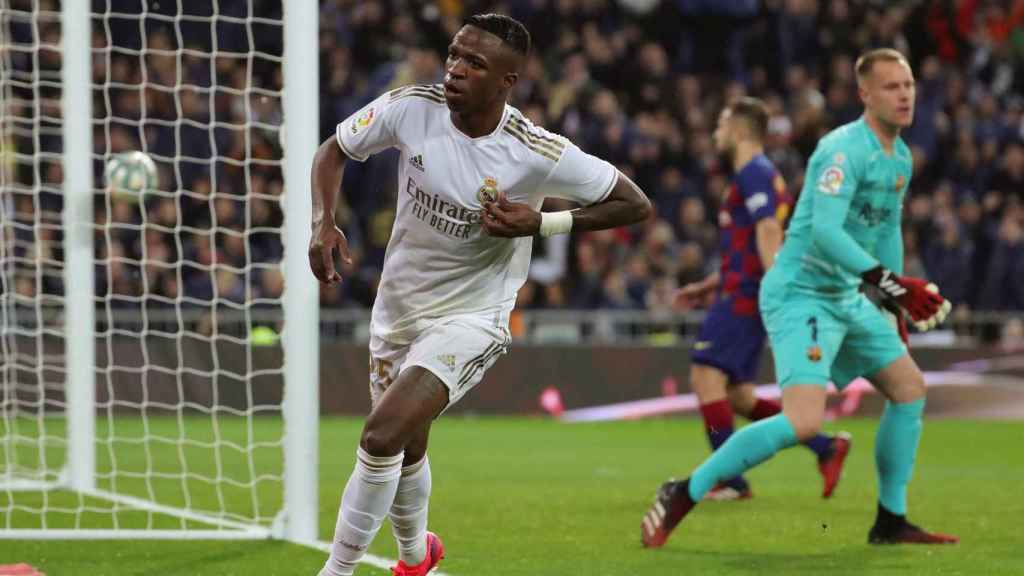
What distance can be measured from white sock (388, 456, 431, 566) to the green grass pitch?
0.46 m

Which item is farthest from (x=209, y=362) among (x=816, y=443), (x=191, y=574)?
(x=191, y=574)

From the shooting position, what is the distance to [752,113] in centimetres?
904

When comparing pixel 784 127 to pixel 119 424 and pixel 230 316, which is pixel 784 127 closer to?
pixel 230 316

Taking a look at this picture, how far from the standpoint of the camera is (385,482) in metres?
5.36

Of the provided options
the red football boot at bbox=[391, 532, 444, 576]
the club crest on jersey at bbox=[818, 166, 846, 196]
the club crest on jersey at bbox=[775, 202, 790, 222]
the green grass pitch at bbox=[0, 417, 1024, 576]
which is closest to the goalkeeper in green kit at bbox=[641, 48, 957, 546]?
the club crest on jersey at bbox=[818, 166, 846, 196]

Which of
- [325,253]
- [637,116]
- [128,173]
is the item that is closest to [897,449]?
[325,253]

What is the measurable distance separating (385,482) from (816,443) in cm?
398

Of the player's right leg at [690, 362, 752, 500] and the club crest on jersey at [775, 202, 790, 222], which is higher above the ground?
the club crest on jersey at [775, 202, 790, 222]

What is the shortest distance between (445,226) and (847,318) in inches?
90.3

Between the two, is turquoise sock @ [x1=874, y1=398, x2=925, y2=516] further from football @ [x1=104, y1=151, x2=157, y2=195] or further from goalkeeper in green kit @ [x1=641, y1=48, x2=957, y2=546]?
football @ [x1=104, y1=151, x2=157, y2=195]

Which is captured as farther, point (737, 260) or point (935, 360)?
point (935, 360)

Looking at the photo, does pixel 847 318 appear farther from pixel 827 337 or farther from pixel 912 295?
pixel 912 295

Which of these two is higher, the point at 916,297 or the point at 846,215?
the point at 846,215

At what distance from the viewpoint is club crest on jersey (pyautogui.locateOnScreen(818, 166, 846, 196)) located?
6.83 metres
